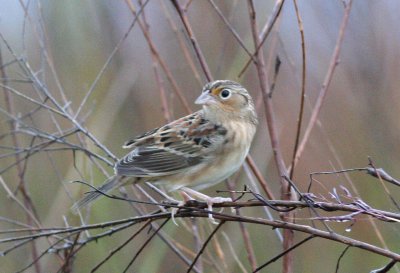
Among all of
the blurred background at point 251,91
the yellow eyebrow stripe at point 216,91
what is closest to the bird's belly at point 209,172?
the yellow eyebrow stripe at point 216,91

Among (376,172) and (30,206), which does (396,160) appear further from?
(376,172)

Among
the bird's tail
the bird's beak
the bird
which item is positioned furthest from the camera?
the bird's beak

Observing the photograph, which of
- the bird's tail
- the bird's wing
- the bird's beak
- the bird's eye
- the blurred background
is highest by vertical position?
the blurred background

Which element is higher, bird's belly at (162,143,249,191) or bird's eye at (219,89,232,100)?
bird's eye at (219,89,232,100)

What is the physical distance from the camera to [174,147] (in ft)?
10.8

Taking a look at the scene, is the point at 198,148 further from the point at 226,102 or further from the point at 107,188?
the point at 107,188

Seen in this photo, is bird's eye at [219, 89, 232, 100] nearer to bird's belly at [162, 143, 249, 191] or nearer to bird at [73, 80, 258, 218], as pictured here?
bird at [73, 80, 258, 218]

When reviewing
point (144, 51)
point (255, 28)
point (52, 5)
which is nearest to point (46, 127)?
point (52, 5)

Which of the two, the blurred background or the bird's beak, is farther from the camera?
the blurred background

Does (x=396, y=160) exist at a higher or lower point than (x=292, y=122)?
lower

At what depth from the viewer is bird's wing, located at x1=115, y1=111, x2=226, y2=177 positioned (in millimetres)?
3102

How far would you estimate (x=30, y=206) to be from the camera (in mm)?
3537

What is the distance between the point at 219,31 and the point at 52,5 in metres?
1.39

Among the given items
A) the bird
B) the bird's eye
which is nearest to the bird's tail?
the bird
